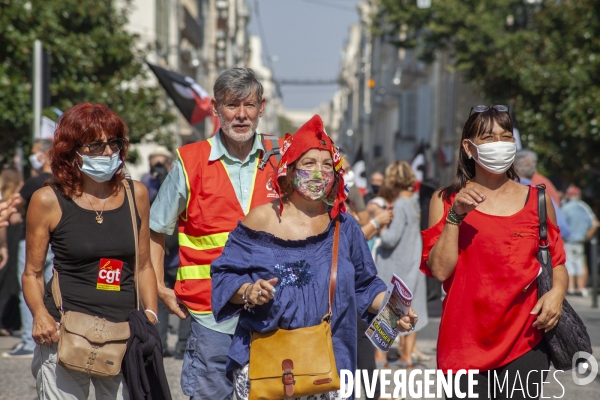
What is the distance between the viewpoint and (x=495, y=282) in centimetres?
440

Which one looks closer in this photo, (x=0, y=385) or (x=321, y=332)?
(x=321, y=332)

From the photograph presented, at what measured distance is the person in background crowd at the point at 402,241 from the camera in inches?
364

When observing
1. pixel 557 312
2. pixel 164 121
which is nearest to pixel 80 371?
pixel 557 312

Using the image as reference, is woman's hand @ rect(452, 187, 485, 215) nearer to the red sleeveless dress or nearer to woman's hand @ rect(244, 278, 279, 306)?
the red sleeveless dress

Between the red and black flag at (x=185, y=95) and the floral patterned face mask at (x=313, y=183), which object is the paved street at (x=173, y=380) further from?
the floral patterned face mask at (x=313, y=183)

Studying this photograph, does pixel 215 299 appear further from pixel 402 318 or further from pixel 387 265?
pixel 387 265

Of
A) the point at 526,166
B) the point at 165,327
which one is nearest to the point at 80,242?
the point at 526,166

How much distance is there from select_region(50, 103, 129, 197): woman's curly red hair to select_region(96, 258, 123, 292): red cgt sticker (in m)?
0.34

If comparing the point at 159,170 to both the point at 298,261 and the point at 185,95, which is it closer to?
the point at 185,95

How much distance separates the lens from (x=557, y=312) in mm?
4375

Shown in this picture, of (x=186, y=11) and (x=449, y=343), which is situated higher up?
(x=186, y=11)

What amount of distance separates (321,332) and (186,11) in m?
42.5

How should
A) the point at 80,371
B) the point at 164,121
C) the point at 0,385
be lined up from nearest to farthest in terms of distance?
the point at 80,371
the point at 0,385
the point at 164,121

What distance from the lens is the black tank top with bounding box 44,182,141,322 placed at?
14.5 ft
